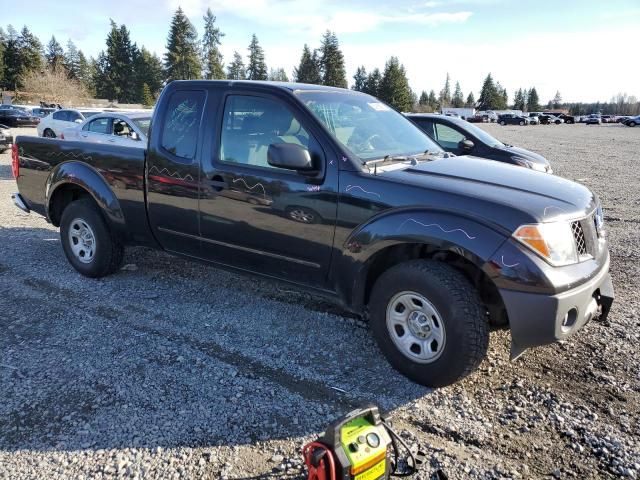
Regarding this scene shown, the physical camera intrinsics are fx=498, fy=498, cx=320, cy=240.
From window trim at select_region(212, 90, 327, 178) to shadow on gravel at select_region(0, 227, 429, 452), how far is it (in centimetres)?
94

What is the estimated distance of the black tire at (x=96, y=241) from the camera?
496 centimetres

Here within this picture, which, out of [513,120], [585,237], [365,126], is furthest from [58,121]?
[513,120]

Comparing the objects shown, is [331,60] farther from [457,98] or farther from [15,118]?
[457,98]

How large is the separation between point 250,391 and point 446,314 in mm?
1335

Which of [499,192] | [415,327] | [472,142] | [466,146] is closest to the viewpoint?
[499,192]

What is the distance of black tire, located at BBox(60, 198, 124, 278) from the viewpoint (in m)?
4.96

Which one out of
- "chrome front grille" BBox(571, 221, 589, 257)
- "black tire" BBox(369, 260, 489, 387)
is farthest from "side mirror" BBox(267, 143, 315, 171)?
"chrome front grille" BBox(571, 221, 589, 257)

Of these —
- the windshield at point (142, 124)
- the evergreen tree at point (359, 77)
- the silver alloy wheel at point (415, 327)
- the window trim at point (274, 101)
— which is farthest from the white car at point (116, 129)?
the evergreen tree at point (359, 77)

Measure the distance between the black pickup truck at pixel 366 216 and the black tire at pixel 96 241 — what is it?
0.05 m

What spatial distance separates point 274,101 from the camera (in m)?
3.84

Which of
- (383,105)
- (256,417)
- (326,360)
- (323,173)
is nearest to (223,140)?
(323,173)

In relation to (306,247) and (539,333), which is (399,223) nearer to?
(306,247)

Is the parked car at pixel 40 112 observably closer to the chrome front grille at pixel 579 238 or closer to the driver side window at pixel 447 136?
the driver side window at pixel 447 136

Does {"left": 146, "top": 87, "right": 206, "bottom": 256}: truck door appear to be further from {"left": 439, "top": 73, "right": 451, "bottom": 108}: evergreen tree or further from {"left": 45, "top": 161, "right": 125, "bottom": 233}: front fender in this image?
{"left": 439, "top": 73, "right": 451, "bottom": 108}: evergreen tree
